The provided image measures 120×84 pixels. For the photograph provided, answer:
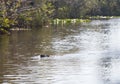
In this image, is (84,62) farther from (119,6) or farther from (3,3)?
(119,6)

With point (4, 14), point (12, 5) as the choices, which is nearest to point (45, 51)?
point (4, 14)

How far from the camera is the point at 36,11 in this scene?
256ft

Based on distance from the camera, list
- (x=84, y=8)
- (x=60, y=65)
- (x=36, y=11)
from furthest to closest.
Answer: (x=84, y=8)
(x=36, y=11)
(x=60, y=65)

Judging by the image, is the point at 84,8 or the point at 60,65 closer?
the point at 60,65

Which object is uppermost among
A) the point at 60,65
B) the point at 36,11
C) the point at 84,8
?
the point at 36,11

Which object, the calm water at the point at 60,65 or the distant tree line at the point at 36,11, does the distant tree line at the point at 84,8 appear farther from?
the calm water at the point at 60,65

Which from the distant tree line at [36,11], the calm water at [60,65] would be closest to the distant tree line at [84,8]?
the distant tree line at [36,11]

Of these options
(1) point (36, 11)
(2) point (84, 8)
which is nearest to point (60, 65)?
(1) point (36, 11)

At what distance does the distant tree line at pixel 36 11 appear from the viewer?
63.5m

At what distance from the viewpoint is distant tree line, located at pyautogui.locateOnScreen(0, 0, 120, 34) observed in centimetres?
6353

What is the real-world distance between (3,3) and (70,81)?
133 feet

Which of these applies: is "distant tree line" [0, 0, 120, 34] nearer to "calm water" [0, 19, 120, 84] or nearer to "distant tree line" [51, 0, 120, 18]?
"distant tree line" [51, 0, 120, 18]

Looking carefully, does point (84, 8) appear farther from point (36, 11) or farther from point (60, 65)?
point (60, 65)

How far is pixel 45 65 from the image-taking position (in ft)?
97.2
